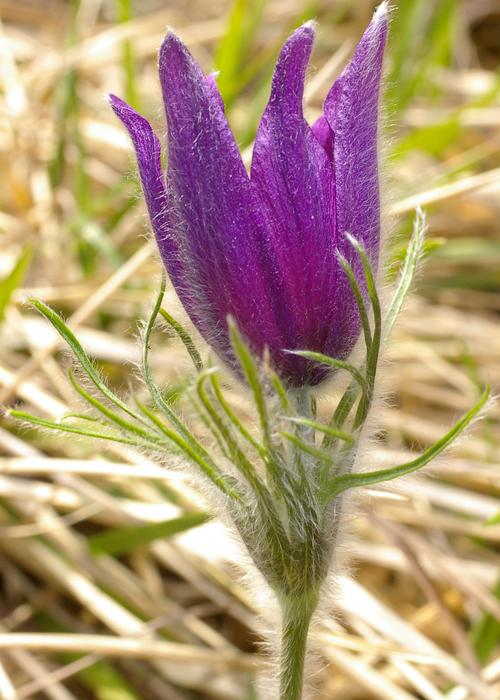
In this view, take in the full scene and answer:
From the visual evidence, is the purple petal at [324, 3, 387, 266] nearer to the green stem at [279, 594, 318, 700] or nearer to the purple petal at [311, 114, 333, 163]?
the purple petal at [311, 114, 333, 163]

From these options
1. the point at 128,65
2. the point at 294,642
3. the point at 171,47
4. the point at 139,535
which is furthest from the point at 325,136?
the point at 128,65

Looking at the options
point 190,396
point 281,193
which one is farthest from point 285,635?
point 281,193

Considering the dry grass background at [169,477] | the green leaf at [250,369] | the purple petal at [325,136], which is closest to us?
the green leaf at [250,369]

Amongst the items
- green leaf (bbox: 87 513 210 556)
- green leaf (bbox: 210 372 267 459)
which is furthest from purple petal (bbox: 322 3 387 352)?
green leaf (bbox: 87 513 210 556)

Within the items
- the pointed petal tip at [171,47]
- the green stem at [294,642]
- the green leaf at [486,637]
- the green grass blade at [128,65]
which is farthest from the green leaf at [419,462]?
the green grass blade at [128,65]

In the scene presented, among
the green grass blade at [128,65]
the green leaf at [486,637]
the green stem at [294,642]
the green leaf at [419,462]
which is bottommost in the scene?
the green leaf at [486,637]

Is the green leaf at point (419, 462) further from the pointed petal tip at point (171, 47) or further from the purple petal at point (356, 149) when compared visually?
the pointed petal tip at point (171, 47)

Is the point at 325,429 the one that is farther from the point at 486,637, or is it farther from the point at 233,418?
the point at 486,637
